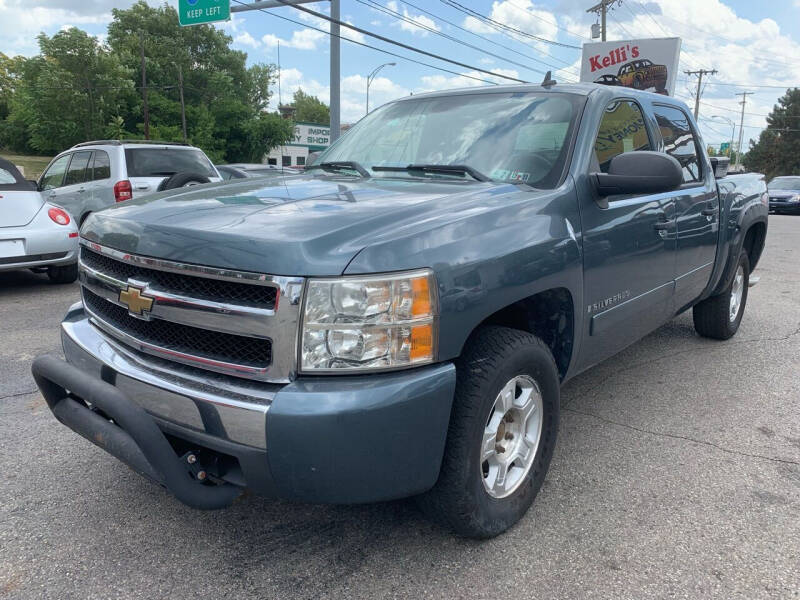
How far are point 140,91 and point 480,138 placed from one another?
5107cm

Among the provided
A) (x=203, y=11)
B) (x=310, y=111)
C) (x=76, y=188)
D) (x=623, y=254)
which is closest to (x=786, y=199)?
(x=203, y=11)

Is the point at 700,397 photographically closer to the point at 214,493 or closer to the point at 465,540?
the point at 465,540

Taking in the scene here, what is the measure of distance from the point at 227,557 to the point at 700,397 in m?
Answer: 3.10

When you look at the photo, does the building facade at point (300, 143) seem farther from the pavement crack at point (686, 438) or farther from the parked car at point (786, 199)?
the pavement crack at point (686, 438)

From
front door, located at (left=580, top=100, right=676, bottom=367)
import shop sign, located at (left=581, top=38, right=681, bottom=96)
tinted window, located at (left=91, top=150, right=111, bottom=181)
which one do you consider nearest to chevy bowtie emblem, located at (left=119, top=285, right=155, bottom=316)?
front door, located at (left=580, top=100, right=676, bottom=367)

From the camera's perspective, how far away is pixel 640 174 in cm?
283

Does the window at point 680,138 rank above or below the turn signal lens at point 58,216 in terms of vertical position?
above

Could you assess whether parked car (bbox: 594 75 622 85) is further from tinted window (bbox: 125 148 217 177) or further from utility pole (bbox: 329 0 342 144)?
tinted window (bbox: 125 148 217 177)

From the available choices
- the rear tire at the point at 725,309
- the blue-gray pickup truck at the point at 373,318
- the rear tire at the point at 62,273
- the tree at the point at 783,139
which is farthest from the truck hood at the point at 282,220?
the tree at the point at 783,139

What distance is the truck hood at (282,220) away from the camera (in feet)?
6.50

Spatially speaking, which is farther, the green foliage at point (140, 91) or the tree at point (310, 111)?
the tree at point (310, 111)

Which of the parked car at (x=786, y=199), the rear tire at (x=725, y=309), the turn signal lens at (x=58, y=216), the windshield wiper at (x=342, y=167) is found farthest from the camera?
the parked car at (x=786, y=199)

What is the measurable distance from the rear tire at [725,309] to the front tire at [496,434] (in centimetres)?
308

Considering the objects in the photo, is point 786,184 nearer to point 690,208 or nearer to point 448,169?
point 690,208
